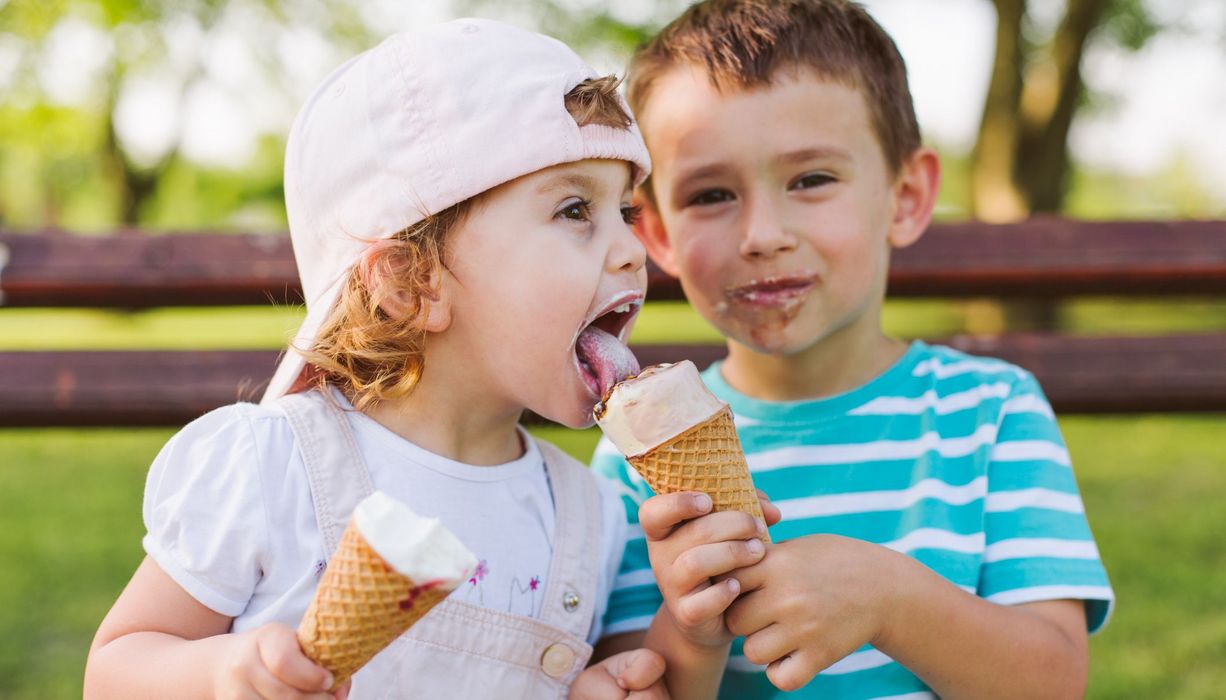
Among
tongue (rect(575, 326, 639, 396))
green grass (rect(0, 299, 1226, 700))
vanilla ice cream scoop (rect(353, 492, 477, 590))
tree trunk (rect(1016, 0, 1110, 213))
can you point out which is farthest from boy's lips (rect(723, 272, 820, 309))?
tree trunk (rect(1016, 0, 1110, 213))

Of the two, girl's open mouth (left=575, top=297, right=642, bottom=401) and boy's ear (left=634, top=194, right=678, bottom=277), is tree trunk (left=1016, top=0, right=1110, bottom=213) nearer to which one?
boy's ear (left=634, top=194, right=678, bottom=277)

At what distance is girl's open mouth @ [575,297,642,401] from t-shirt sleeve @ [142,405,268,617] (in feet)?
1.79

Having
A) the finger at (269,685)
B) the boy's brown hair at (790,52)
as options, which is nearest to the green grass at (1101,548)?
the boy's brown hair at (790,52)

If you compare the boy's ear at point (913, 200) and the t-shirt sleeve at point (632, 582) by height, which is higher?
the boy's ear at point (913, 200)

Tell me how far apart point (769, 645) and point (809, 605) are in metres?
0.09

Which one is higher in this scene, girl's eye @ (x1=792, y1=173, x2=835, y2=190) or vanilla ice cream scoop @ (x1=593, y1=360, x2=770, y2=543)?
girl's eye @ (x1=792, y1=173, x2=835, y2=190)

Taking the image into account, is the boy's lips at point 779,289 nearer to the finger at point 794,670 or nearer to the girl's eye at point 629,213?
the girl's eye at point 629,213

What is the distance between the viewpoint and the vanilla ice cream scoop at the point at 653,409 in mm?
1596

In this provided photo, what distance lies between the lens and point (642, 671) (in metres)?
1.84

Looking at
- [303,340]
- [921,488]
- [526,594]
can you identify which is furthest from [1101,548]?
[303,340]

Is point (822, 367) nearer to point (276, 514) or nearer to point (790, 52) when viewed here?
point (790, 52)

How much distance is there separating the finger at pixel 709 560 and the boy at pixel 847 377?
30cm

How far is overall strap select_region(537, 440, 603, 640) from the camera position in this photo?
196 centimetres

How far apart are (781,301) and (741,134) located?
13.0 inches
